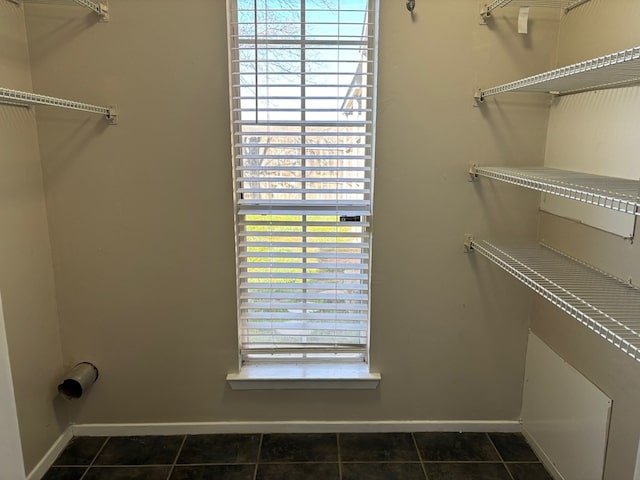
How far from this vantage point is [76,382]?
1.95 m

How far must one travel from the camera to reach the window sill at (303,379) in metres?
2.07

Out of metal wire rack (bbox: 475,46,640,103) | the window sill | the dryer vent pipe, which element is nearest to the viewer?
metal wire rack (bbox: 475,46,640,103)

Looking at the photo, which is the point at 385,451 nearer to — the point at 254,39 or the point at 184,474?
the point at 184,474

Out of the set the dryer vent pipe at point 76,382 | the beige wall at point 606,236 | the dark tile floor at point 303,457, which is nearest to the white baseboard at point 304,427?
the dark tile floor at point 303,457

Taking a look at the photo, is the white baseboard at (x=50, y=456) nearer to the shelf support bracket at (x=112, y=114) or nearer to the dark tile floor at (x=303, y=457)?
the dark tile floor at (x=303, y=457)

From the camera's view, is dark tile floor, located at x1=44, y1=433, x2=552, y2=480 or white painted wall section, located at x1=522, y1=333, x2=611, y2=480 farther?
dark tile floor, located at x1=44, y1=433, x2=552, y2=480

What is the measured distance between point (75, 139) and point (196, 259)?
0.71 meters

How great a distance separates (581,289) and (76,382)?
2050 millimetres

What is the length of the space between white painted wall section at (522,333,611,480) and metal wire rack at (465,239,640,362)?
40cm

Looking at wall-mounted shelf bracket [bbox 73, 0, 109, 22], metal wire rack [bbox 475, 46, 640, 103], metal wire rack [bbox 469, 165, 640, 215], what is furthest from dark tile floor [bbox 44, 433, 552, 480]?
wall-mounted shelf bracket [bbox 73, 0, 109, 22]

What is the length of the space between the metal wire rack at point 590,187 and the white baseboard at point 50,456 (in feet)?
7.28

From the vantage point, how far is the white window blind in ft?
6.15

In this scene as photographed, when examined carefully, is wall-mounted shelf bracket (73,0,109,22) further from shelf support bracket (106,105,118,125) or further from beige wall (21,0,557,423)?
shelf support bracket (106,105,118,125)

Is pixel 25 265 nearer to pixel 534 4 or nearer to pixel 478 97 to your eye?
pixel 478 97
